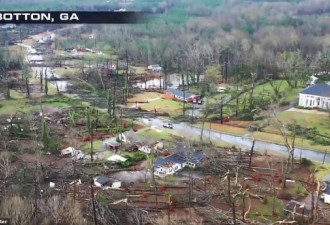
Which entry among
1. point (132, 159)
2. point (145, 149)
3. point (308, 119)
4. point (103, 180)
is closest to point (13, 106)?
point (145, 149)

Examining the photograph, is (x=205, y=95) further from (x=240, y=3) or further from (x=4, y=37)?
(x=4, y=37)

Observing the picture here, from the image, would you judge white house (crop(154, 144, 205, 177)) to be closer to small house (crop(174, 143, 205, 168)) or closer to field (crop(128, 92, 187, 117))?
small house (crop(174, 143, 205, 168))

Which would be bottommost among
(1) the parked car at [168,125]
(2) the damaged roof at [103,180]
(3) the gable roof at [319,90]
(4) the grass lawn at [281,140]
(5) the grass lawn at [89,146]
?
(4) the grass lawn at [281,140]

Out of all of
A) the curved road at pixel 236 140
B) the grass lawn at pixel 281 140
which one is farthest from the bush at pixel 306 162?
the grass lawn at pixel 281 140

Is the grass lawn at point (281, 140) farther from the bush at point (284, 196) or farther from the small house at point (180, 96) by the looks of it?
the small house at point (180, 96)

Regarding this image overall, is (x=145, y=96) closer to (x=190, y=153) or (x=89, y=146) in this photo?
(x=89, y=146)

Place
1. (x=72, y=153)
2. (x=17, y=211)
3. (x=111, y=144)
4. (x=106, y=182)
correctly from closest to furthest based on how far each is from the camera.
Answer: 1. (x=17, y=211)
2. (x=106, y=182)
3. (x=72, y=153)
4. (x=111, y=144)

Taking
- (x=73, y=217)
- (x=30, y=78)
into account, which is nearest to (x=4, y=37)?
(x=30, y=78)

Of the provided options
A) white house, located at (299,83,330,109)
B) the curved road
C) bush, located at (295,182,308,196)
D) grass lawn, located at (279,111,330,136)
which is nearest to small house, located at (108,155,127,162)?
the curved road
